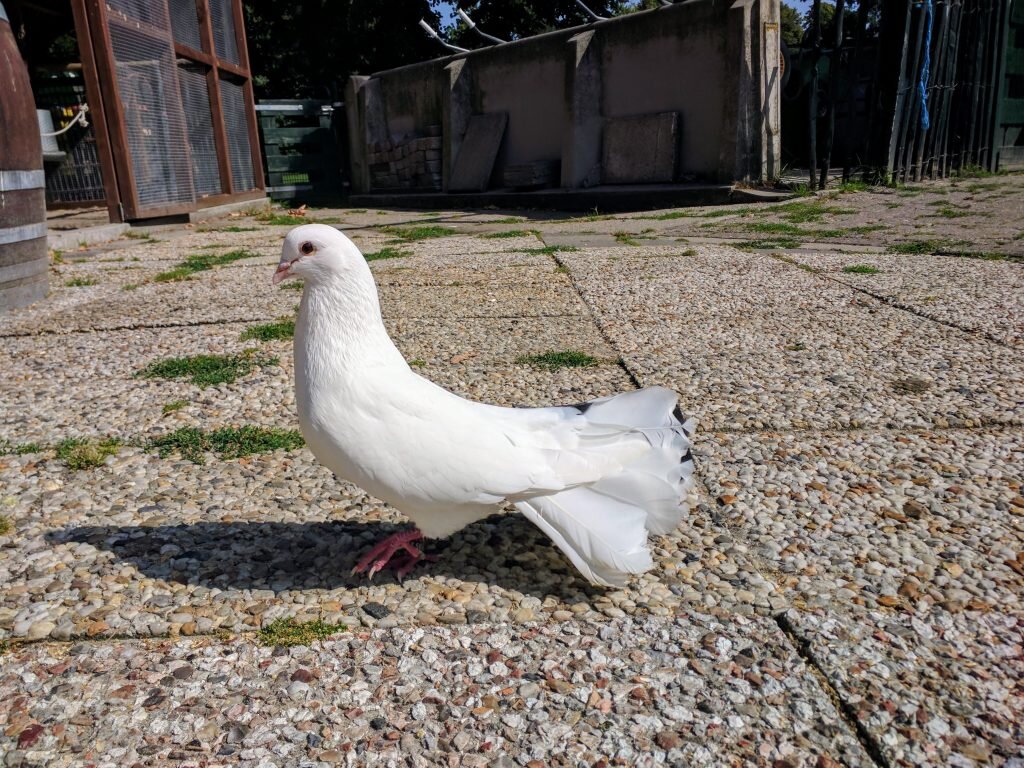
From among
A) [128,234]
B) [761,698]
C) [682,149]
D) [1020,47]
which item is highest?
[1020,47]

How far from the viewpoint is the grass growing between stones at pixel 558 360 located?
3.75 meters

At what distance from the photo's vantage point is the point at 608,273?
608 cm

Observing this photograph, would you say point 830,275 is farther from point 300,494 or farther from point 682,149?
point 682,149

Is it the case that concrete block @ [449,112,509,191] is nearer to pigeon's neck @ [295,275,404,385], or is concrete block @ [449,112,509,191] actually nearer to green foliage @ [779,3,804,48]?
pigeon's neck @ [295,275,404,385]

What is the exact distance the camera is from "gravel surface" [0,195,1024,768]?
58.5 inches

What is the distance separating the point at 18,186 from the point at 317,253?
4062mm

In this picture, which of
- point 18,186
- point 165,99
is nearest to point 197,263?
point 18,186

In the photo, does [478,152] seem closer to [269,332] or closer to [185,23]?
[185,23]

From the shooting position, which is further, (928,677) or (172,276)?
(172,276)

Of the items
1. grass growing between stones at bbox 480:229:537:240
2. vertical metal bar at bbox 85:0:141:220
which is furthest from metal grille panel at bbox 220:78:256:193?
grass growing between stones at bbox 480:229:537:240

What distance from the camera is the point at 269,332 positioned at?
4496mm

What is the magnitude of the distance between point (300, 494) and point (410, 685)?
1048mm

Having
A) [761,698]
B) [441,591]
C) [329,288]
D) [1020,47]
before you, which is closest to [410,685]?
[441,591]

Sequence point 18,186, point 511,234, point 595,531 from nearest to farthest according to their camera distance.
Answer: point 595,531
point 18,186
point 511,234
